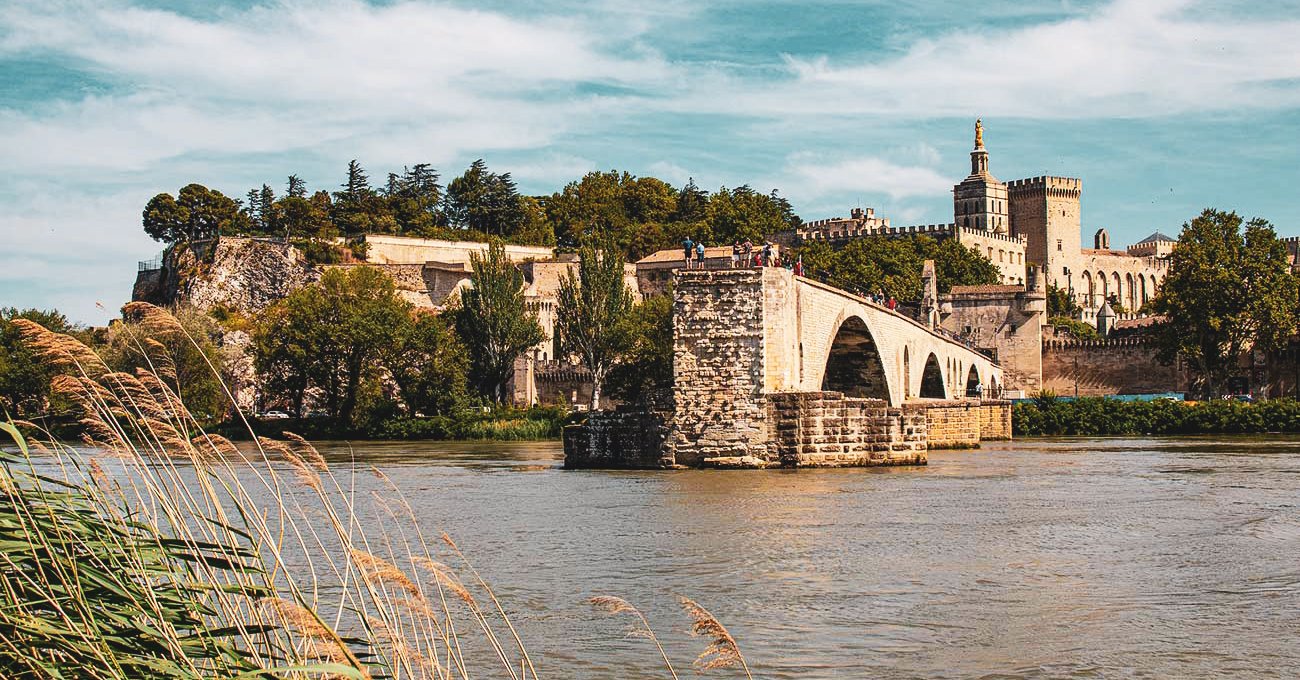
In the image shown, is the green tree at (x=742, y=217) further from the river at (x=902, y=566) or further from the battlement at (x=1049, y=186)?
the river at (x=902, y=566)

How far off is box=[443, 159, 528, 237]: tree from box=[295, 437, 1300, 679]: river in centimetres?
7104

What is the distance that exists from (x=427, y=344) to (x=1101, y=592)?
41821 millimetres

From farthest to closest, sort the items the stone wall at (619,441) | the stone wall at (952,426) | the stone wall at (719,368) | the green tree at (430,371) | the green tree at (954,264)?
the green tree at (954,264) < the green tree at (430,371) < the stone wall at (952,426) < the stone wall at (619,441) < the stone wall at (719,368)

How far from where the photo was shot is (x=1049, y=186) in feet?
347

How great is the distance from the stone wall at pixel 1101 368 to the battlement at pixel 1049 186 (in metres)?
40.2

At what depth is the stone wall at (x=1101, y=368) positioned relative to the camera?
67.1 meters

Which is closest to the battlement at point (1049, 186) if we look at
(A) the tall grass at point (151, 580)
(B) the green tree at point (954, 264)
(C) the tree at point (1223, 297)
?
(B) the green tree at point (954, 264)

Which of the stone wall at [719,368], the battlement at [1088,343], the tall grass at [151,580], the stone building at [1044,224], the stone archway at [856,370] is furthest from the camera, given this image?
the stone building at [1044,224]

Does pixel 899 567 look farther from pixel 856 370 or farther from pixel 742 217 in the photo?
pixel 742 217

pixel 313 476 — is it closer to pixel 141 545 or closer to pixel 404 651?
pixel 404 651

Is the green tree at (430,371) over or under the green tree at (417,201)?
under

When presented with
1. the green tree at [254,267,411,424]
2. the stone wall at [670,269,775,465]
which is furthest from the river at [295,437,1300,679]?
the green tree at [254,267,411,424]

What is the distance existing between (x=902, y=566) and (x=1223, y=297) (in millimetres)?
47681

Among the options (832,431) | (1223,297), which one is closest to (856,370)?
(832,431)
